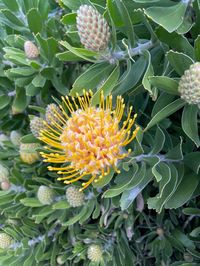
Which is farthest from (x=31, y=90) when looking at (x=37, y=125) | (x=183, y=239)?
(x=183, y=239)

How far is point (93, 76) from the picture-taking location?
1.61m

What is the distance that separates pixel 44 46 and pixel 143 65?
0.58 meters

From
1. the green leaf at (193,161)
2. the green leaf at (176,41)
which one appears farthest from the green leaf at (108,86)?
the green leaf at (193,161)

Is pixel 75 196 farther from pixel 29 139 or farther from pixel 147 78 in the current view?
pixel 147 78

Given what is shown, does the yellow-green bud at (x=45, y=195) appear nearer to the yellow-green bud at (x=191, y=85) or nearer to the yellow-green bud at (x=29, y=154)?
the yellow-green bud at (x=29, y=154)

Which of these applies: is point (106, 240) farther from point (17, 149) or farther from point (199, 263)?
point (17, 149)

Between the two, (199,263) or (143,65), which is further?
(199,263)

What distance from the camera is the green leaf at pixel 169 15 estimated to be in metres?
1.36

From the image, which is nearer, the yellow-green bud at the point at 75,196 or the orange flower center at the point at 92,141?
the orange flower center at the point at 92,141

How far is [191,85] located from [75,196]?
0.97m

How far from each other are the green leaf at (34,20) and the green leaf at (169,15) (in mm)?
659

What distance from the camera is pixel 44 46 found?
6.25ft

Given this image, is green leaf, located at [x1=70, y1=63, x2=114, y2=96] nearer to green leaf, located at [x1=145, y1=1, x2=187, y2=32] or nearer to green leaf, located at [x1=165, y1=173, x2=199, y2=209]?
green leaf, located at [x1=145, y1=1, x2=187, y2=32]

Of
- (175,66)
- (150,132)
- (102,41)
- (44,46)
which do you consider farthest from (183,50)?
(44,46)
